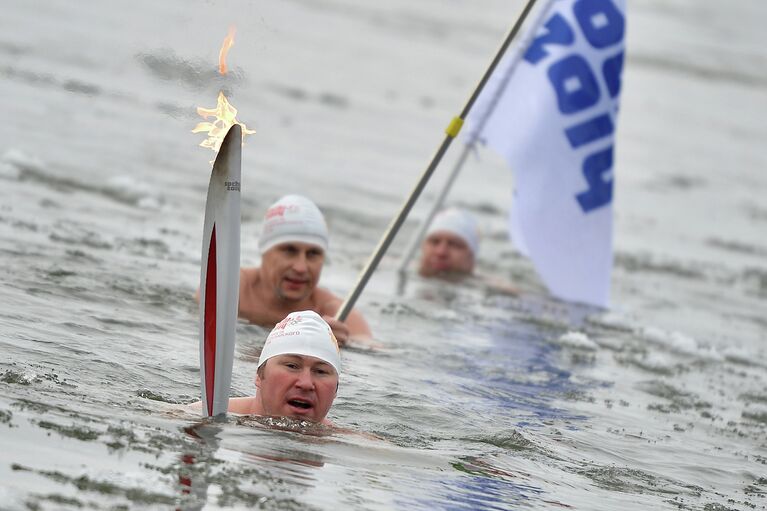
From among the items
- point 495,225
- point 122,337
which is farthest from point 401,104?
point 122,337

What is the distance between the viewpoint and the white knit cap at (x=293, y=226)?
11328 millimetres

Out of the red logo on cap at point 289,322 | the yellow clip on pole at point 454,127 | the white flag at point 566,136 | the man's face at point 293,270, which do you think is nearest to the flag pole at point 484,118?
the white flag at point 566,136

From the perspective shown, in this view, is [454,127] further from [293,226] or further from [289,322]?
[289,322]

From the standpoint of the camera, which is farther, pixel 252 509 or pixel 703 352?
pixel 703 352

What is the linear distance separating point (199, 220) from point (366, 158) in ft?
23.2

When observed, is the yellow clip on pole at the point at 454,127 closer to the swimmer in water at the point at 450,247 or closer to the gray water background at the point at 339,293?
the gray water background at the point at 339,293

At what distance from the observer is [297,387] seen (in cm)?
802

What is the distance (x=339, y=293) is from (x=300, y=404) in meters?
5.43

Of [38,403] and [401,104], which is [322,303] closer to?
[38,403]

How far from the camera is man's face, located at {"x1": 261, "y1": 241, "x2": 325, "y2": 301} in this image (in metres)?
11.2

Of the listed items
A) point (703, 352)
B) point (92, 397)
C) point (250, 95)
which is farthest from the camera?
point (250, 95)

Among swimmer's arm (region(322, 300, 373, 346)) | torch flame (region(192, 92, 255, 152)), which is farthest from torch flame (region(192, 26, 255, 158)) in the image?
swimmer's arm (region(322, 300, 373, 346))

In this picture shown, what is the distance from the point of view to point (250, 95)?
79.4ft

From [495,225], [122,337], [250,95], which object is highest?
[250,95]
